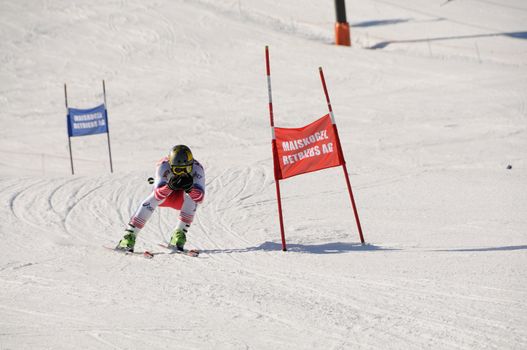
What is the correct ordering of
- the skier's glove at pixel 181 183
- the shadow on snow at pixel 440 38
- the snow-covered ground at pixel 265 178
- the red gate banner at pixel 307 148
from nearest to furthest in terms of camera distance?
the snow-covered ground at pixel 265 178 → the skier's glove at pixel 181 183 → the red gate banner at pixel 307 148 → the shadow on snow at pixel 440 38

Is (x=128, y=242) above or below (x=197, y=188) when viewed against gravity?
below

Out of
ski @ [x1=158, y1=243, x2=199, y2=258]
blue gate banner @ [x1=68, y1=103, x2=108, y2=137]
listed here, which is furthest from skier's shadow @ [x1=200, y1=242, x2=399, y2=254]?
blue gate banner @ [x1=68, y1=103, x2=108, y2=137]

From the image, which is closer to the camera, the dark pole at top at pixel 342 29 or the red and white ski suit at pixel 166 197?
the red and white ski suit at pixel 166 197

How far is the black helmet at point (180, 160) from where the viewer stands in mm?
8852

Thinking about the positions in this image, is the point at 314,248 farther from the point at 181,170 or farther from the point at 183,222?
the point at 181,170

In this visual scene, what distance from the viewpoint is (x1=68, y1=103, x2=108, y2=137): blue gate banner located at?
1623 cm

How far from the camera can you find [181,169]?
893 cm

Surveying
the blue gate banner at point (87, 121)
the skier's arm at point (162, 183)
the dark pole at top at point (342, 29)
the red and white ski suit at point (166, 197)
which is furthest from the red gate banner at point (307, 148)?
the dark pole at top at point (342, 29)

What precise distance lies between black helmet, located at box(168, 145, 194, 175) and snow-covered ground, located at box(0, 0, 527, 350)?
1257 mm

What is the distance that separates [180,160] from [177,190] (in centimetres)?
60

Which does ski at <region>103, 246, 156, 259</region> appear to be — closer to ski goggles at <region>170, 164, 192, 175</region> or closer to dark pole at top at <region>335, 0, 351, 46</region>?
ski goggles at <region>170, 164, 192, 175</region>

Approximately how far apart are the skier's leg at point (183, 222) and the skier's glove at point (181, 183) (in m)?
0.27

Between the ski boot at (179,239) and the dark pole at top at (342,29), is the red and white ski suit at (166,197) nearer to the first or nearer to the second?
the ski boot at (179,239)

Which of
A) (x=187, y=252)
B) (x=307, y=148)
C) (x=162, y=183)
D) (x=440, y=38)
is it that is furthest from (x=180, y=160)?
(x=440, y=38)
